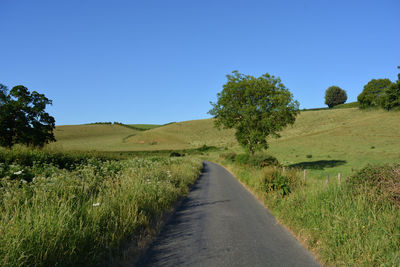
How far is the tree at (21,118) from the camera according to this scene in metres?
30.4

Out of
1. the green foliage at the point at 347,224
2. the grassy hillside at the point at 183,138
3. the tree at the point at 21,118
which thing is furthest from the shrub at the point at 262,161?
the grassy hillside at the point at 183,138

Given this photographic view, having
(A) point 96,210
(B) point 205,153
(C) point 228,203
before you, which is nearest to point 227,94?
(C) point 228,203

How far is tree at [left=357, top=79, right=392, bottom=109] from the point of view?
275ft

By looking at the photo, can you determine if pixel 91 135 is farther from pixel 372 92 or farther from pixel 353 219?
pixel 372 92

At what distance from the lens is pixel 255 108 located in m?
26.0

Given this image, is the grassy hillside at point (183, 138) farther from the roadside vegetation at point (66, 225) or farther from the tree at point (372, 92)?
the roadside vegetation at point (66, 225)

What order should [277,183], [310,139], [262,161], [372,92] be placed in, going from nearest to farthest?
[277,183], [262,161], [310,139], [372,92]

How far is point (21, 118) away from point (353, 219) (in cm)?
3844

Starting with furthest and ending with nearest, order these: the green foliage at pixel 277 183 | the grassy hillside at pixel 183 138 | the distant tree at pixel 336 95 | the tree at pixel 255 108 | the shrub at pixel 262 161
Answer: the distant tree at pixel 336 95, the grassy hillside at pixel 183 138, the tree at pixel 255 108, the shrub at pixel 262 161, the green foliage at pixel 277 183

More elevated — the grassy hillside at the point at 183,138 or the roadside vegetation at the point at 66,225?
the grassy hillside at the point at 183,138

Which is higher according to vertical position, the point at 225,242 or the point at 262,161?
the point at 262,161

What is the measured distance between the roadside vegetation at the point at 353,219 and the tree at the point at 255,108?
61.0 feet

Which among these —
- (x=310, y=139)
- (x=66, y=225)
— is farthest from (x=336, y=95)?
(x=66, y=225)

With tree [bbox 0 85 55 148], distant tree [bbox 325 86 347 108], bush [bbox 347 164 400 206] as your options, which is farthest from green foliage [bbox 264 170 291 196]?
distant tree [bbox 325 86 347 108]
